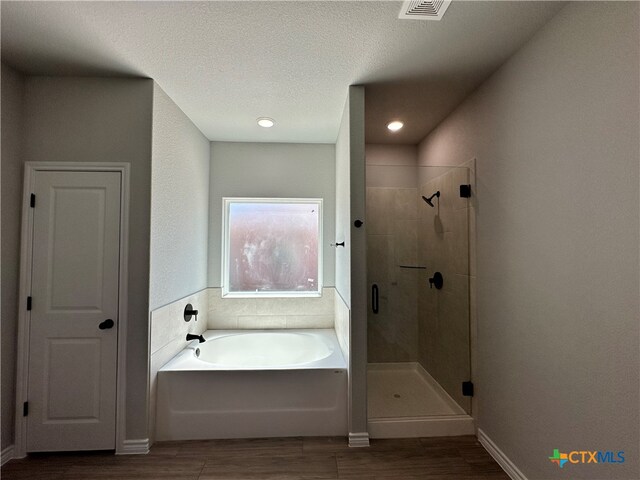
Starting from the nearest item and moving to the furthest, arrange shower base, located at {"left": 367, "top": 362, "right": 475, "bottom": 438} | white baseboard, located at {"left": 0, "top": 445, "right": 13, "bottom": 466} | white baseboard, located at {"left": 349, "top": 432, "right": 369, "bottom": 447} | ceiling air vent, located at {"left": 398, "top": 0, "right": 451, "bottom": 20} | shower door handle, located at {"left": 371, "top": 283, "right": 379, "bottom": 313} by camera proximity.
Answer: ceiling air vent, located at {"left": 398, "top": 0, "right": 451, "bottom": 20}, white baseboard, located at {"left": 0, "top": 445, "right": 13, "bottom": 466}, white baseboard, located at {"left": 349, "top": 432, "right": 369, "bottom": 447}, shower base, located at {"left": 367, "top": 362, "right": 475, "bottom": 438}, shower door handle, located at {"left": 371, "top": 283, "right": 379, "bottom": 313}

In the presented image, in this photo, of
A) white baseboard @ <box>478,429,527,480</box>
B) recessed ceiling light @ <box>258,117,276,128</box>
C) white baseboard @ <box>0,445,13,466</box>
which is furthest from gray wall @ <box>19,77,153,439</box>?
white baseboard @ <box>478,429,527,480</box>

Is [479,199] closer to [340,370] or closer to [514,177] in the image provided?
[514,177]

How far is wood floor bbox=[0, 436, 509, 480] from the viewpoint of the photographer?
5.99ft

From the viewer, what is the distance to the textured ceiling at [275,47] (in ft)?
4.96

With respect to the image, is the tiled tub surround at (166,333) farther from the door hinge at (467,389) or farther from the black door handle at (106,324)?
the door hinge at (467,389)

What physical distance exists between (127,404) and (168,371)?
11.7 inches

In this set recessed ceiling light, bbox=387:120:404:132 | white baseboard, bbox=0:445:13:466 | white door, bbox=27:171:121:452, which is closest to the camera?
white baseboard, bbox=0:445:13:466

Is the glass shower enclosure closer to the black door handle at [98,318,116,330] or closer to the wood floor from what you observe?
the wood floor

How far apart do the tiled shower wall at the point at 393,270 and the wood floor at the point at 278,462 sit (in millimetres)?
728

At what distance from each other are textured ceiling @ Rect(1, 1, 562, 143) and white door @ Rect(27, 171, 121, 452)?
2.56 feet

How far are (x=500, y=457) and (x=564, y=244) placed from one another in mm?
1440

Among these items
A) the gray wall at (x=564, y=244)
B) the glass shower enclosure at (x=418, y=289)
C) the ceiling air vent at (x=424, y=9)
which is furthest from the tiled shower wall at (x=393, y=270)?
the ceiling air vent at (x=424, y=9)

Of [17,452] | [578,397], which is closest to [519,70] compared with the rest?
[578,397]

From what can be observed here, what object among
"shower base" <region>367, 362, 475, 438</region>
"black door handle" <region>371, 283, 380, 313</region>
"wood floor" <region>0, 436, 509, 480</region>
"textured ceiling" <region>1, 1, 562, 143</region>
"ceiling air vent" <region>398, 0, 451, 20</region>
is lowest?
"wood floor" <region>0, 436, 509, 480</region>
